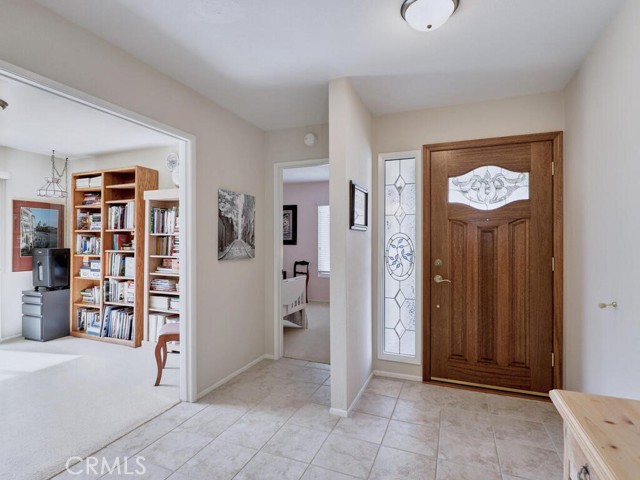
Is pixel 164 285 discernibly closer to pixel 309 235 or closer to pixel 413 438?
pixel 413 438

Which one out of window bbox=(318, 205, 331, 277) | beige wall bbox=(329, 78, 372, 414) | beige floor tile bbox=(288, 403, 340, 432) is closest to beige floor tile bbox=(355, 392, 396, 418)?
beige wall bbox=(329, 78, 372, 414)

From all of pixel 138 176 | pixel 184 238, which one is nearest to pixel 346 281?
pixel 184 238

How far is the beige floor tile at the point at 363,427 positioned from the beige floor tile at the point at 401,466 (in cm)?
16

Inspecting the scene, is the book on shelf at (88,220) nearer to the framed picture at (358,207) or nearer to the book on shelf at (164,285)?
the book on shelf at (164,285)

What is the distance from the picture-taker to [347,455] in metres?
1.94

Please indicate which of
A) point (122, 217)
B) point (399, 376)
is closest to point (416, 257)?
point (399, 376)

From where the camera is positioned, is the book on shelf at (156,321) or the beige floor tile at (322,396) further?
the book on shelf at (156,321)

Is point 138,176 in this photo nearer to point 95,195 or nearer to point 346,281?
point 95,195

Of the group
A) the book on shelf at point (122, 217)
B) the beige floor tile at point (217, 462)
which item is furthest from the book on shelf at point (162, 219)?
the beige floor tile at point (217, 462)

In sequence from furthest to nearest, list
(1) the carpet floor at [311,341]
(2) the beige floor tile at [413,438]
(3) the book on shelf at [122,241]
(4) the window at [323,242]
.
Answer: (4) the window at [323,242]
(3) the book on shelf at [122,241]
(1) the carpet floor at [311,341]
(2) the beige floor tile at [413,438]

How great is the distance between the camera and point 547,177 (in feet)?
8.58

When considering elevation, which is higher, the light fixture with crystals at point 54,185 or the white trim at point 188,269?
the light fixture with crystals at point 54,185

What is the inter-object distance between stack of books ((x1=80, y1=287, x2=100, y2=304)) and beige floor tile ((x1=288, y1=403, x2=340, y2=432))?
3.44 m

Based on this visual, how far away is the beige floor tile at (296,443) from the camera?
6.40ft
